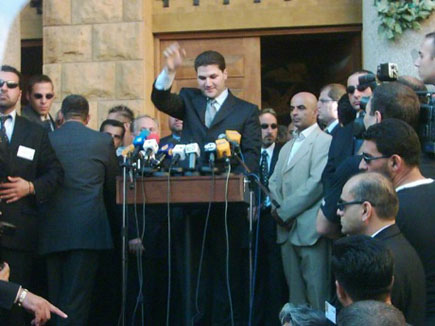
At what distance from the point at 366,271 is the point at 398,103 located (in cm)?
179

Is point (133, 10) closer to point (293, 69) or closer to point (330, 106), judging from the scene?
point (330, 106)

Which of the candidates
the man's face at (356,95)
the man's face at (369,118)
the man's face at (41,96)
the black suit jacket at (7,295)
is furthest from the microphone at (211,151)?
the man's face at (41,96)

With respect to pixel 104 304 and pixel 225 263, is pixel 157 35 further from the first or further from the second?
pixel 225 263

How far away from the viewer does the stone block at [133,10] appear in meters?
10.9

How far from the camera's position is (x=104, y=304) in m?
8.53

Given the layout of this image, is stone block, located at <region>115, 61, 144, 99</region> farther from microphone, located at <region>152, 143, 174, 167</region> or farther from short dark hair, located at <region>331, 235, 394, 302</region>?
short dark hair, located at <region>331, 235, 394, 302</region>

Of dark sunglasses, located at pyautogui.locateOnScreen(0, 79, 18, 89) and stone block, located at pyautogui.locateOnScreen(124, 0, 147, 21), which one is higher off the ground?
stone block, located at pyautogui.locateOnScreen(124, 0, 147, 21)

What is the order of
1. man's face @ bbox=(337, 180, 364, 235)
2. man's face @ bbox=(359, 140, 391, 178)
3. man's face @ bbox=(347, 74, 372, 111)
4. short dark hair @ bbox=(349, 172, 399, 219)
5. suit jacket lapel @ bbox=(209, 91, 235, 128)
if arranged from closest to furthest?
short dark hair @ bbox=(349, 172, 399, 219)
man's face @ bbox=(337, 180, 364, 235)
man's face @ bbox=(359, 140, 391, 178)
man's face @ bbox=(347, 74, 372, 111)
suit jacket lapel @ bbox=(209, 91, 235, 128)

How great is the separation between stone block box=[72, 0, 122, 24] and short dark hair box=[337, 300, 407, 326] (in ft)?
26.1

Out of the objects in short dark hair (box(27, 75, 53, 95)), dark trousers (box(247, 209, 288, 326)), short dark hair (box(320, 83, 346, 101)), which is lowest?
dark trousers (box(247, 209, 288, 326))

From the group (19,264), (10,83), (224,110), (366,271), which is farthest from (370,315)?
(10,83)

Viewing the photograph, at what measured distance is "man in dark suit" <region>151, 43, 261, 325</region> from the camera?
7.21 metres

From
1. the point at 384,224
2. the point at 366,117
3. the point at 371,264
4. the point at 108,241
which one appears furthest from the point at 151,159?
the point at 371,264

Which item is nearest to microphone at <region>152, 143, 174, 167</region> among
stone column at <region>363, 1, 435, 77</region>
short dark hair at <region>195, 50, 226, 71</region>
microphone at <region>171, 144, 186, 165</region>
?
microphone at <region>171, 144, 186, 165</region>
